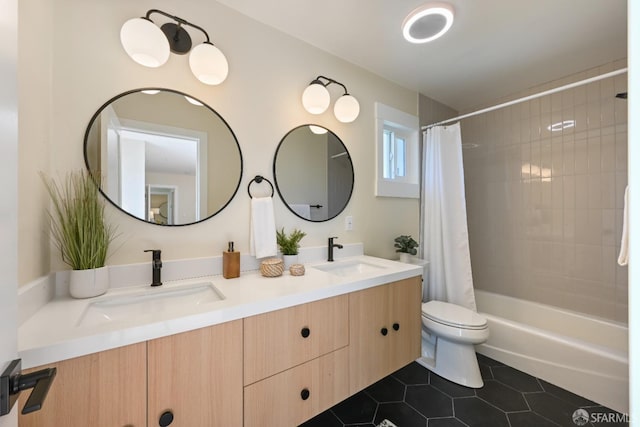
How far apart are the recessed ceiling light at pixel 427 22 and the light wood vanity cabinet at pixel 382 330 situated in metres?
1.51

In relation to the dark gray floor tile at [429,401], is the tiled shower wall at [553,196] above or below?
above

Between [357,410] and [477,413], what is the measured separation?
2.28ft

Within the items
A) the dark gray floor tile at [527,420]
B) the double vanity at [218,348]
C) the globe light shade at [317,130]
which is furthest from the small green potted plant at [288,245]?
the dark gray floor tile at [527,420]

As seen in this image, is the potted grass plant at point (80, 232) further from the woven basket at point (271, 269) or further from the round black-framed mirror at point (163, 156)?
the woven basket at point (271, 269)

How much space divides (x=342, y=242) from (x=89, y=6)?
1.82 metres

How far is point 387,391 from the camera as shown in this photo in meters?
1.62

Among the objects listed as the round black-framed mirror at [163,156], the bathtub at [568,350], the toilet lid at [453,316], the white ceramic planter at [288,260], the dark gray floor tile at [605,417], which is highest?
the round black-framed mirror at [163,156]

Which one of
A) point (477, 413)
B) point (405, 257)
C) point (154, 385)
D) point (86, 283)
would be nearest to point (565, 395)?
point (477, 413)

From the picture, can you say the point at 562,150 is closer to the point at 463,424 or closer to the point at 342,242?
the point at 342,242

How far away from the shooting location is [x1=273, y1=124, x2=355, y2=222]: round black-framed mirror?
1601 mm

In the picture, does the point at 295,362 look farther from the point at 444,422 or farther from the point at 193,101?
the point at 193,101

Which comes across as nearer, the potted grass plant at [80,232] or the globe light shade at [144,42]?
the potted grass plant at [80,232]

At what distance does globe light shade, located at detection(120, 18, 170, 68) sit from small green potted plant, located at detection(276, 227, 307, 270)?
1.07 metres

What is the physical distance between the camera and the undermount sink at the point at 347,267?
1.61 meters
